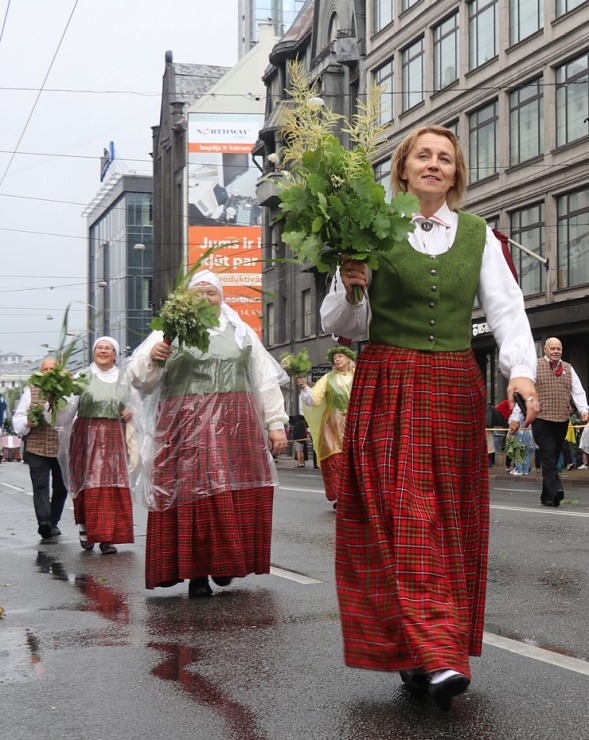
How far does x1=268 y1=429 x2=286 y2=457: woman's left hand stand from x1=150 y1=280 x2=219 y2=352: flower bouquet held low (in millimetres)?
673

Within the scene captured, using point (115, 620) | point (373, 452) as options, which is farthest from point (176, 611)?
point (373, 452)

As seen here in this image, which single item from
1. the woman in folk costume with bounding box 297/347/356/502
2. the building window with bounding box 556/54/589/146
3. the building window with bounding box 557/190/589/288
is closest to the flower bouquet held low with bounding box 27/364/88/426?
the woman in folk costume with bounding box 297/347/356/502

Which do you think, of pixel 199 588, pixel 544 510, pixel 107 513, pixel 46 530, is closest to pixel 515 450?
pixel 544 510

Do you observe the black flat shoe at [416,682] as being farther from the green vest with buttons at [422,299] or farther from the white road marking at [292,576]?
the white road marking at [292,576]

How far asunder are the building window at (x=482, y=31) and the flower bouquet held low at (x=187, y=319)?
2914 centimetres

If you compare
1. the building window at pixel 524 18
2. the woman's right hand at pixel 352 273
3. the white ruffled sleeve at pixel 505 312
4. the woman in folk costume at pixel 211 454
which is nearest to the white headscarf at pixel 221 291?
the woman in folk costume at pixel 211 454

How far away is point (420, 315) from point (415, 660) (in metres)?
1.26

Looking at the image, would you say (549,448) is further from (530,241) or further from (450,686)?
(530,241)

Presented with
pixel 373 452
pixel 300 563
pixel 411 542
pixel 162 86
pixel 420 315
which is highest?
pixel 162 86

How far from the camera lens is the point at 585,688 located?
15.1ft

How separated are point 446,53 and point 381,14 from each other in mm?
6435

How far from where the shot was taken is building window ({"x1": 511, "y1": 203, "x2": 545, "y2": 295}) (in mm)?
32781

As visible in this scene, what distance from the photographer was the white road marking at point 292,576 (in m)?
7.96

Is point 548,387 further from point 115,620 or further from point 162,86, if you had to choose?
point 162,86
